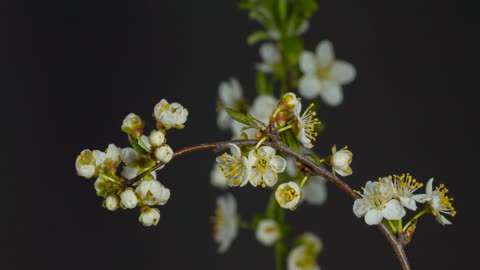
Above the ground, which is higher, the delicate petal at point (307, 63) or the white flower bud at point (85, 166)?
the delicate petal at point (307, 63)

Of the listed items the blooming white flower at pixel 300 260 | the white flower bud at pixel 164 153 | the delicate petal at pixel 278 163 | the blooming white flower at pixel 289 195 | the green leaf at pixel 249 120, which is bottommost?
the blooming white flower at pixel 300 260

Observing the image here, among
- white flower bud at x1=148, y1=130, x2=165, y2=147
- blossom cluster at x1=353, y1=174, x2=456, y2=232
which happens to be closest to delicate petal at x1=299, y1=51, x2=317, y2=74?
blossom cluster at x1=353, y1=174, x2=456, y2=232

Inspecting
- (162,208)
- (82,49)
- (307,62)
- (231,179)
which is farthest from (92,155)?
(82,49)

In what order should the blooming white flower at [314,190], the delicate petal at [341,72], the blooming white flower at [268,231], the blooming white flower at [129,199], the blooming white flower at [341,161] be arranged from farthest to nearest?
the delicate petal at [341,72], the blooming white flower at [314,190], the blooming white flower at [268,231], the blooming white flower at [341,161], the blooming white flower at [129,199]

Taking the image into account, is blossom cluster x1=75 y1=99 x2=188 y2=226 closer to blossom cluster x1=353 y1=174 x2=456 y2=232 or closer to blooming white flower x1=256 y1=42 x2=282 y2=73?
blossom cluster x1=353 y1=174 x2=456 y2=232

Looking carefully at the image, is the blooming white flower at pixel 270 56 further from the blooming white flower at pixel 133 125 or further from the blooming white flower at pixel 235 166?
the blooming white flower at pixel 133 125

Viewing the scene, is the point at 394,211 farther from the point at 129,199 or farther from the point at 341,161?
the point at 129,199

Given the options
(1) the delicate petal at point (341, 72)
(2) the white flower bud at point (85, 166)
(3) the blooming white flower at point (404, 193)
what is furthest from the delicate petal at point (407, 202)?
(1) the delicate petal at point (341, 72)

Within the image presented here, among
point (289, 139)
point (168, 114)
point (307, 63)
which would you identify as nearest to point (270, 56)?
point (307, 63)
